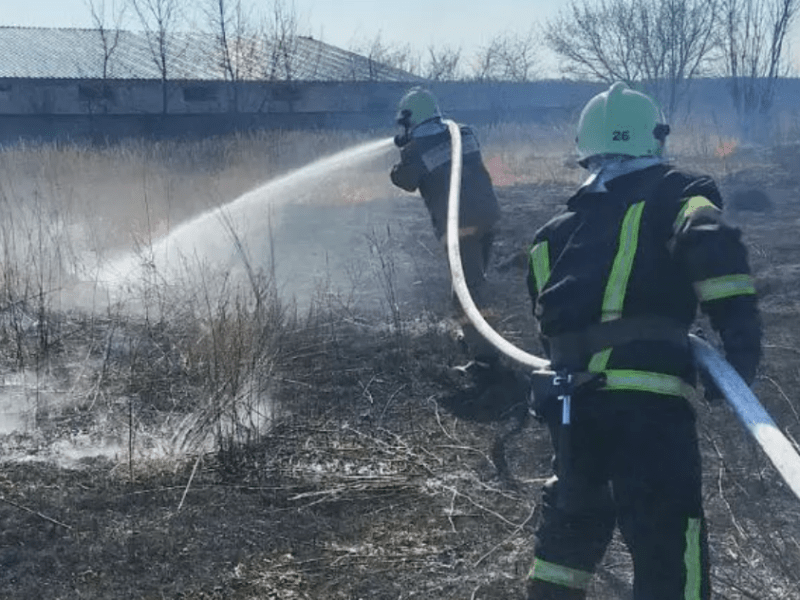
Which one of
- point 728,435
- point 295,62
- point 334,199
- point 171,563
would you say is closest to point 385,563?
point 171,563

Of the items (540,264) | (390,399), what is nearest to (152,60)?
(390,399)

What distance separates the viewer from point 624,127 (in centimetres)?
318

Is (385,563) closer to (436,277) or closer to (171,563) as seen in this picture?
(171,563)

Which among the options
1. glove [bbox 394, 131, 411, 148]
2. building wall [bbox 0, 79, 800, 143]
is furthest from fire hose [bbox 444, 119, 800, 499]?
building wall [bbox 0, 79, 800, 143]

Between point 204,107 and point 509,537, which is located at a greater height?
point 204,107

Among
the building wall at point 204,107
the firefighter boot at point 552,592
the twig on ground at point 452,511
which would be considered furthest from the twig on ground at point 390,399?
the building wall at point 204,107

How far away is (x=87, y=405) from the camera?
5.66 metres

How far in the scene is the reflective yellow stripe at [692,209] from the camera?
2.84m

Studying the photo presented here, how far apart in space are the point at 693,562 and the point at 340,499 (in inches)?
78.7

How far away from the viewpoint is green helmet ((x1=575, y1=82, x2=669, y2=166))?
318 cm

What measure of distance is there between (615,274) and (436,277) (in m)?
7.10

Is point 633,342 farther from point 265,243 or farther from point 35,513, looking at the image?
point 265,243

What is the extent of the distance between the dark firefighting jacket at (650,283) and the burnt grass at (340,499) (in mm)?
1061

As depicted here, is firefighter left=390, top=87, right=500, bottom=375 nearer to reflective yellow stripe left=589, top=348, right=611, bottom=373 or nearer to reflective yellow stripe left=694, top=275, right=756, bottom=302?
reflective yellow stripe left=589, top=348, right=611, bottom=373
